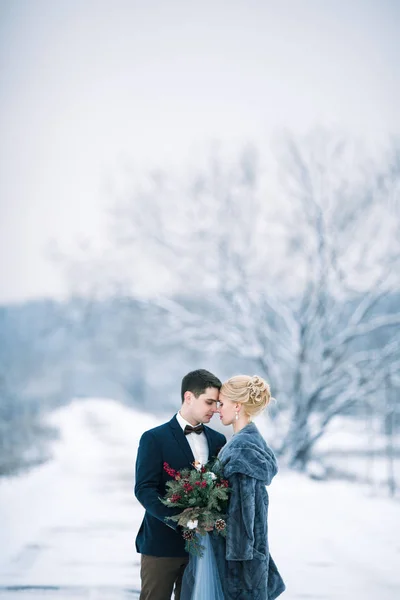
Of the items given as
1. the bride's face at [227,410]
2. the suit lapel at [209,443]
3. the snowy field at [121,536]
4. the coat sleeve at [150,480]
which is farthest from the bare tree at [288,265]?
the coat sleeve at [150,480]

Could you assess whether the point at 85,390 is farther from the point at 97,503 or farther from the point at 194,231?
the point at 97,503

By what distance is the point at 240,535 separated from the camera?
231 cm

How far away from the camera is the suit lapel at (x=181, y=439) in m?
2.44

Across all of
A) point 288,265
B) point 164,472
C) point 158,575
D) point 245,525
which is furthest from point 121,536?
point 288,265

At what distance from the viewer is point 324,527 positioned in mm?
6223

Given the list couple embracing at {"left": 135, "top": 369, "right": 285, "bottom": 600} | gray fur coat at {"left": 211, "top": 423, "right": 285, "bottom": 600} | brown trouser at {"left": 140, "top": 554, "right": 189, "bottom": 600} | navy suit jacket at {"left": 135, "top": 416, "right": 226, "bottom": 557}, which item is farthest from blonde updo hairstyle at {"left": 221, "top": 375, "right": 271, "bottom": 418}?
brown trouser at {"left": 140, "top": 554, "right": 189, "bottom": 600}

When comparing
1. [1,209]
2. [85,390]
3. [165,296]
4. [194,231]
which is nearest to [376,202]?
[194,231]

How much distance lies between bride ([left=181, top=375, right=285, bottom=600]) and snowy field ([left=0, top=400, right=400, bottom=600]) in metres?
1.88

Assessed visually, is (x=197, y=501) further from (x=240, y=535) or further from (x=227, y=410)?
(x=227, y=410)

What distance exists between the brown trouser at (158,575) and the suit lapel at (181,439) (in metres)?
0.34

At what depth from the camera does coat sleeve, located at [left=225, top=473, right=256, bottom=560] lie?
230 centimetres

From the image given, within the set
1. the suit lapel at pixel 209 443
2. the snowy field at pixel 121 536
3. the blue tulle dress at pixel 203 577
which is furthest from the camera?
the snowy field at pixel 121 536

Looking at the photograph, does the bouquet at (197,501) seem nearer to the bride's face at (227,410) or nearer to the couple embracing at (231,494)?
the couple embracing at (231,494)

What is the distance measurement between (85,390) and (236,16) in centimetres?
782
